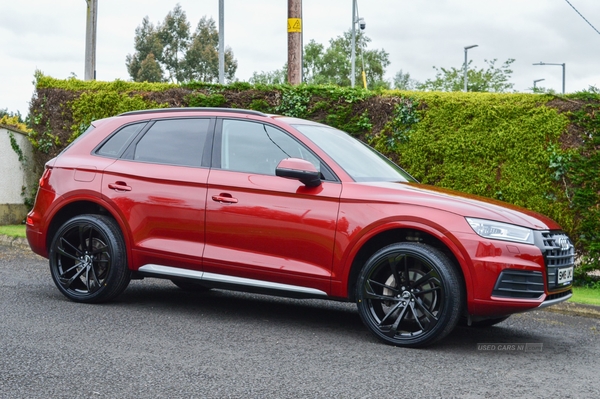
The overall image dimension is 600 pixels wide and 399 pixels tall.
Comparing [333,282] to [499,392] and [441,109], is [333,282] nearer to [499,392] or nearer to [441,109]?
[499,392]

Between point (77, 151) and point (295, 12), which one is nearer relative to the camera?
point (77, 151)

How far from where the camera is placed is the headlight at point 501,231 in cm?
579

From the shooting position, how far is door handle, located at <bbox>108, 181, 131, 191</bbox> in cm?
718

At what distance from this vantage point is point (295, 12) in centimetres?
1354

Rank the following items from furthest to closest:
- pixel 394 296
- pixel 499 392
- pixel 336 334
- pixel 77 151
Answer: pixel 77 151
pixel 336 334
pixel 394 296
pixel 499 392

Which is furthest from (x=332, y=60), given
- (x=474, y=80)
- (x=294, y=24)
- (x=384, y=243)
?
(x=384, y=243)

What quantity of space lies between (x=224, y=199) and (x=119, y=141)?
1496mm

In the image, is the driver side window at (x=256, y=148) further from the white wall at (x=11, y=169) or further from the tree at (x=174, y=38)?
the tree at (x=174, y=38)

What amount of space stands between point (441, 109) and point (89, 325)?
232 inches

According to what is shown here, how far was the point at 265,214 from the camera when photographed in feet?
21.2

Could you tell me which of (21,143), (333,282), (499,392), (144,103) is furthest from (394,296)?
(21,143)

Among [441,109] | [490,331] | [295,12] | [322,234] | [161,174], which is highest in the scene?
[295,12]

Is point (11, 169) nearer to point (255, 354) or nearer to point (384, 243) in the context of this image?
point (384, 243)

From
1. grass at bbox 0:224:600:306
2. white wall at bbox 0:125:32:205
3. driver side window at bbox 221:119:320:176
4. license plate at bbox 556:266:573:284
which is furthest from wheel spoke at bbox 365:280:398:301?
white wall at bbox 0:125:32:205
